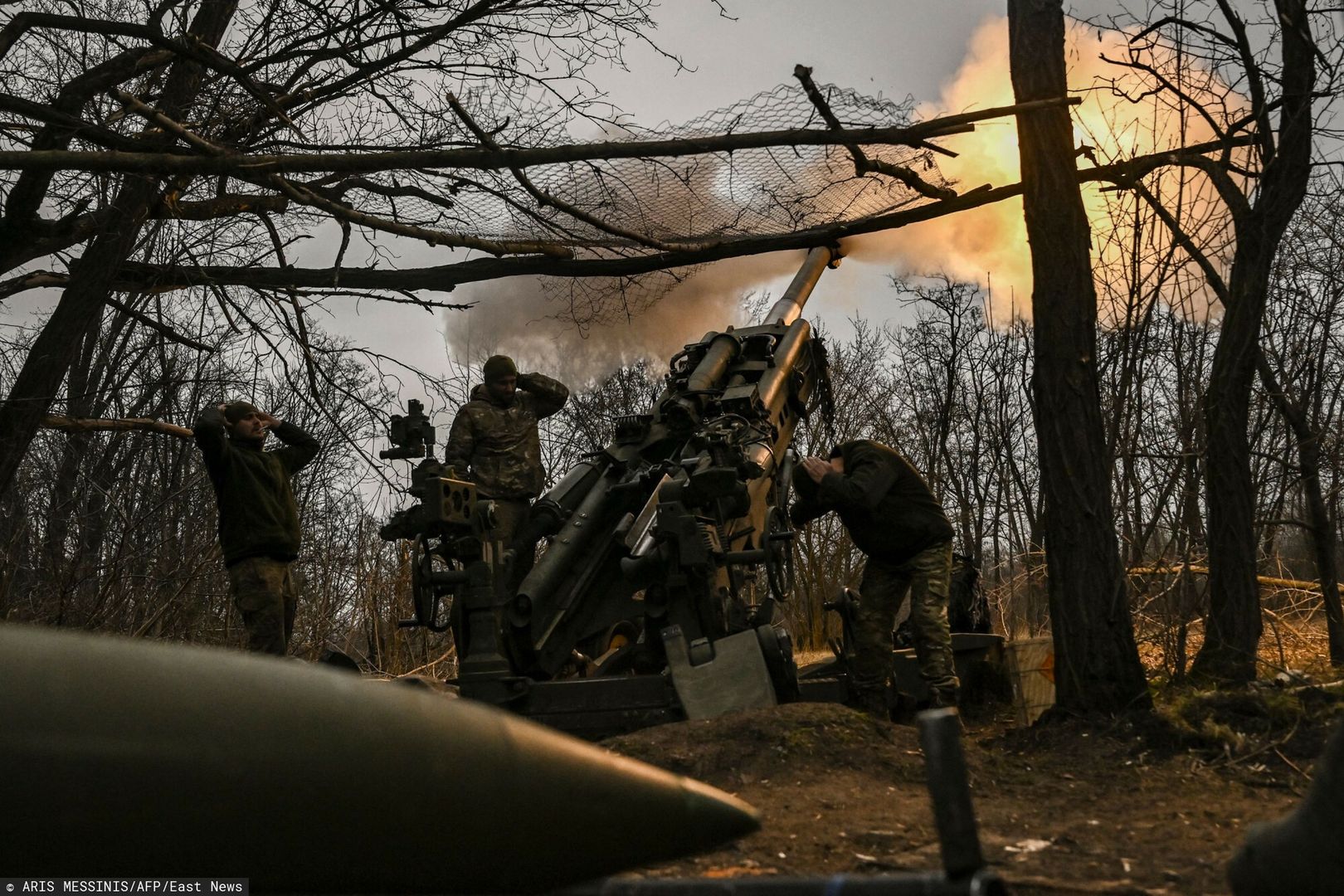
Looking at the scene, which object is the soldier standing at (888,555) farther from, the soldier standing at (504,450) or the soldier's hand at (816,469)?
the soldier standing at (504,450)

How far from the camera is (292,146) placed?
7.83 meters

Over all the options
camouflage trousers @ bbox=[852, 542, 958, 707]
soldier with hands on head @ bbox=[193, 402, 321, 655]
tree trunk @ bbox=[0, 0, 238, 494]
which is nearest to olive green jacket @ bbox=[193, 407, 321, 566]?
soldier with hands on head @ bbox=[193, 402, 321, 655]

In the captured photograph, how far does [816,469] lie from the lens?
8000 millimetres

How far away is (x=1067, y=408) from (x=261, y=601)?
4.96 meters

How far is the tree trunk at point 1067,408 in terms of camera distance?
6422 mm

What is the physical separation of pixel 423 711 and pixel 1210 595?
211 inches

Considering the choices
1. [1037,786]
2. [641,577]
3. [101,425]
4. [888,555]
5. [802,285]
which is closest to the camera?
[1037,786]

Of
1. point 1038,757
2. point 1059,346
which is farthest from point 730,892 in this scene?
point 1059,346

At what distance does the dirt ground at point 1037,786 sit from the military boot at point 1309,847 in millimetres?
604

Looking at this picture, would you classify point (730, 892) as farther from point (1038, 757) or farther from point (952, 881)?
point (1038, 757)

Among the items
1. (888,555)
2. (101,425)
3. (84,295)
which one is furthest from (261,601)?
(888,555)

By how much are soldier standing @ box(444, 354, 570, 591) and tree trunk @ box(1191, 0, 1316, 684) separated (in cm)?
439

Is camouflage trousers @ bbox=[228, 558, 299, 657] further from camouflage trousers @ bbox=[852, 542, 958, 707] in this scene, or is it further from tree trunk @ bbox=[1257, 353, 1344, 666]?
tree trunk @ bbox=[1257, 353, 1344, 666]

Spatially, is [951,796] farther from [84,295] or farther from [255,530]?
[84,295]
